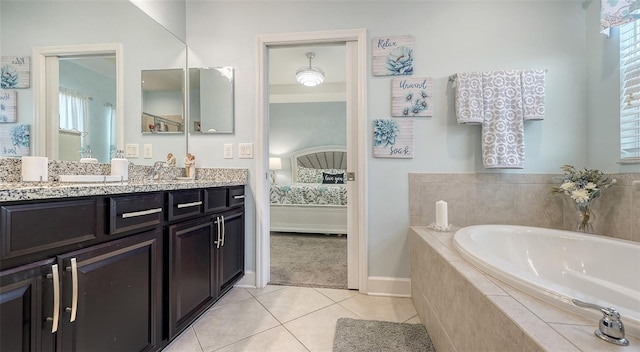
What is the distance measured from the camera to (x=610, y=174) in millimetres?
1635

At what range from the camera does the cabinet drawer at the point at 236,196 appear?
1901 mm

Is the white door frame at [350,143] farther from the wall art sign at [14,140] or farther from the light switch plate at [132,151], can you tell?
the wall art sign at [14,140]

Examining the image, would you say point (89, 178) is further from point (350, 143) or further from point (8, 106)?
point (350, 143)

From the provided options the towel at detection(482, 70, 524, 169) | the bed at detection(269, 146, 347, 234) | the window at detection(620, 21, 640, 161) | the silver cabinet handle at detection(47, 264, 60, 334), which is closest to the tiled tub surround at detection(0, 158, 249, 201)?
the silver cabinet handle at detection(47, 264, 60, 334)

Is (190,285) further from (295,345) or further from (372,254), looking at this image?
(372,254)

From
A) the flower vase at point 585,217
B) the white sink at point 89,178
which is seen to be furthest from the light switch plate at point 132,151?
the flower vase at point 585,217

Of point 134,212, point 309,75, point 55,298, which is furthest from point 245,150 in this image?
point 309,75

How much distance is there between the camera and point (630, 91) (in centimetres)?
152

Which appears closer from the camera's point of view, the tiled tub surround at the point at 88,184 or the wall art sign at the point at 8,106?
the tiled tub surround at the point at 88,184

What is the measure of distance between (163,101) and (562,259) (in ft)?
9.66

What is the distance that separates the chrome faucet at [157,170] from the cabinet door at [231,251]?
59cm

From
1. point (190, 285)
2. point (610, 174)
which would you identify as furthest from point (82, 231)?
point (610, 174)

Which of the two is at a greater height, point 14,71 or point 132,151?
point 14,71

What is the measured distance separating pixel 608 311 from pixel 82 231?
1.54 meters
